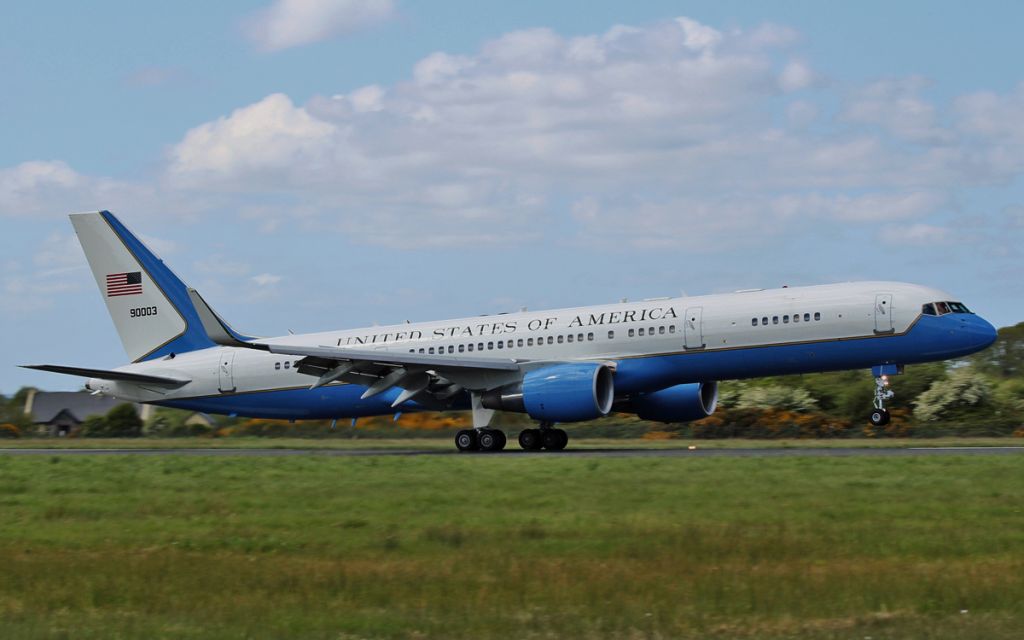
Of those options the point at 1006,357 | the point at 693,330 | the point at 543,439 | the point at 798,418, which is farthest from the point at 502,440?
the point at 1006,357

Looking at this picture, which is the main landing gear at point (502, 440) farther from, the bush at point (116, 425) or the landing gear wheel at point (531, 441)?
the bush at point (116, 425)

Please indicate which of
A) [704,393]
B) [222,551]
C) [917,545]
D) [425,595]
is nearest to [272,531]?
[222,551]

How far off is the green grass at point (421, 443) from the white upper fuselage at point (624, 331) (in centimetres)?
261

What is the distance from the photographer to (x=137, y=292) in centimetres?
3956

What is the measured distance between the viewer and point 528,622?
33.1 feet

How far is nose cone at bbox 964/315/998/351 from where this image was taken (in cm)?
3033

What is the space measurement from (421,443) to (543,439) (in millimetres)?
7116

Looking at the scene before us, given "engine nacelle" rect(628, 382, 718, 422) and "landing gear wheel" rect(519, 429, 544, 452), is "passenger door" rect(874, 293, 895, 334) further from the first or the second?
"landing gear wheel" rect(519, 429, 544, 452)

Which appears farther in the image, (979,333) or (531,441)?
(531,441)

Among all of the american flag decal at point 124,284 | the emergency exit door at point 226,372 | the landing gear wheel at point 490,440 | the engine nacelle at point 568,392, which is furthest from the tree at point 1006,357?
the american flag decal at point 124,284

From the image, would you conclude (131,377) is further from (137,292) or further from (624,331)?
(624,331)

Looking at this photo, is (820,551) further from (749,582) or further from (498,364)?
(498,364)

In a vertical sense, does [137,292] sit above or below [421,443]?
above

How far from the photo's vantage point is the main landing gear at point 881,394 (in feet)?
98.7
